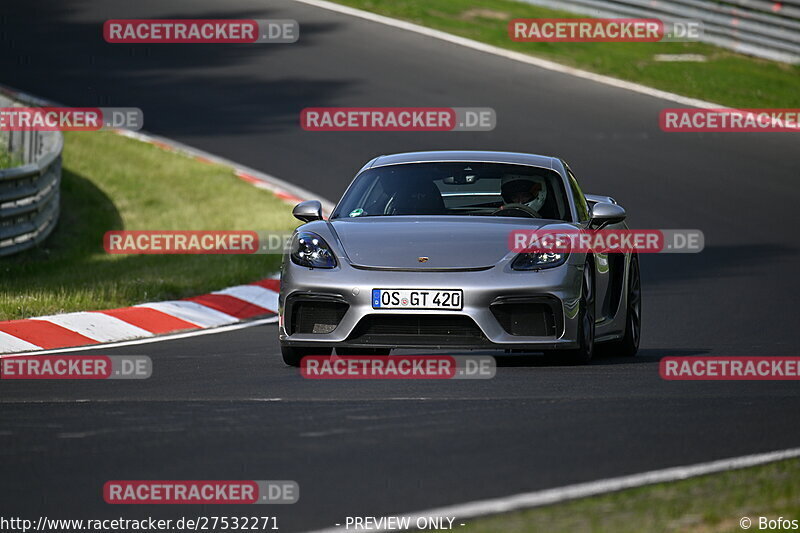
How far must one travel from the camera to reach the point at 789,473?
5426 millimetres

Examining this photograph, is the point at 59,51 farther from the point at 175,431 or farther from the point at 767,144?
the point at 175,431

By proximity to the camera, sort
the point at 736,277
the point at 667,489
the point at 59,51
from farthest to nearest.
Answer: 1. the point at 59,51
2. the point at 736,277
3. the point at 667,489

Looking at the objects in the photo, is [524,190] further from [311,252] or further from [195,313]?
[195,313]

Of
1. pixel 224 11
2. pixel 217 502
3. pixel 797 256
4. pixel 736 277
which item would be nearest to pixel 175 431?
pixel 217 502

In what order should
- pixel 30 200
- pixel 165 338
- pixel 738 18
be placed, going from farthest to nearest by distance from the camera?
pixel 738 18 < pixel 30 200 < pixel 165 338

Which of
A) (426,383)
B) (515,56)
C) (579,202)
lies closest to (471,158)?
(579,202)

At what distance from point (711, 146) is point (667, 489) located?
17.3m

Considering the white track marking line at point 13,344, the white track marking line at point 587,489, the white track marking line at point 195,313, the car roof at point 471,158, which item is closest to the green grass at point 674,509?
the white track marking line at point 587,489

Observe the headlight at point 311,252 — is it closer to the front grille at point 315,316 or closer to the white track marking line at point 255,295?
the front grille at point 315,316

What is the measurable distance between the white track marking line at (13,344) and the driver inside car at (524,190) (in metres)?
3.25

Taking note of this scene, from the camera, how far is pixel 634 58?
86.4 ft

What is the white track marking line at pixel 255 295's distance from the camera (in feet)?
42.2

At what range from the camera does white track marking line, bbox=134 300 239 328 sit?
1177 centimetres

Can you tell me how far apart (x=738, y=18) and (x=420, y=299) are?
19843 millimetres
